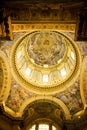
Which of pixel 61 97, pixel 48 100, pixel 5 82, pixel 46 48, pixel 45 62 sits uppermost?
pixel 46 48

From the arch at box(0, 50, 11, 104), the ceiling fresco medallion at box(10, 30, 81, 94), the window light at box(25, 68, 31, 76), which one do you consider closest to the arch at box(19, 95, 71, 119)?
the ceiling fresco medallion at box(10, 30, 81, 94)

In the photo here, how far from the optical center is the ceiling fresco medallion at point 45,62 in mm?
17797

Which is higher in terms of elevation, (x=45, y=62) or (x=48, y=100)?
(x=45, y=62)

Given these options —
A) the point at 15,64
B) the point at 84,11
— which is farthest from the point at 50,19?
the point at 15,64

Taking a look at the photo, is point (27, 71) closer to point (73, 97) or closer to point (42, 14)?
point (73, 97)

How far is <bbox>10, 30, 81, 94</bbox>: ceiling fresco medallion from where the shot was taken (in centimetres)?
1780

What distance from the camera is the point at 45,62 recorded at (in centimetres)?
2173

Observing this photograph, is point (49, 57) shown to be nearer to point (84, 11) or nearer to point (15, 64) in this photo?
point (15, 64)

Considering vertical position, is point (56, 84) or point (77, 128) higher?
point (56, 84)

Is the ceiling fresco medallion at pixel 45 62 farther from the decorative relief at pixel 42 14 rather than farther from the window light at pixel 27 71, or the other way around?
the decorative relief at pixel 42 14

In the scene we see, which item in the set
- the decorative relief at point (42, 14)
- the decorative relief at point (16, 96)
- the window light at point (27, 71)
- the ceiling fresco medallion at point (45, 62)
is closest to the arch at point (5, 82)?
the decorative relief at point (16, 96)

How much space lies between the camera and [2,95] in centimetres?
1741

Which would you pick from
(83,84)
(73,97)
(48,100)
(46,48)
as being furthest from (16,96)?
(46,48)

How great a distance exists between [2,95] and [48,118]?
4.37m
